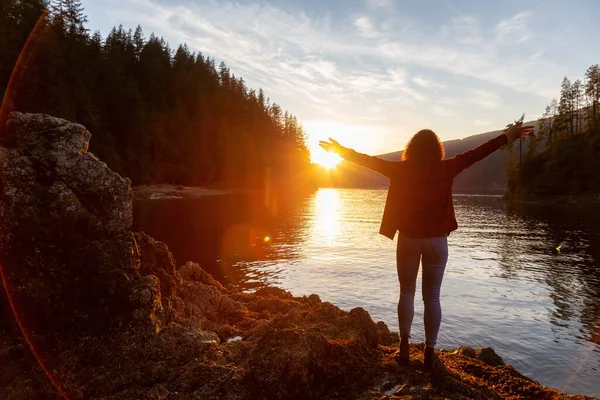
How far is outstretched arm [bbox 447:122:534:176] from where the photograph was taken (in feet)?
17.9

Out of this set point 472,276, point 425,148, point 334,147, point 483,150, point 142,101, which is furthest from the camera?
point 142,101

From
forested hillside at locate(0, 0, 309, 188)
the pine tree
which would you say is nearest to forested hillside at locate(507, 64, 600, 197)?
the pine tree

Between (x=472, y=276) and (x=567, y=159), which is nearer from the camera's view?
(x=472, y=276)

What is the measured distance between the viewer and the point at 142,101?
84.8 meters

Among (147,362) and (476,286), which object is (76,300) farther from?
(476,286)

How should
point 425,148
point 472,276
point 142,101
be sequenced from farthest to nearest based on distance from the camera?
point 142,101 → point 472,276 → point 425,148

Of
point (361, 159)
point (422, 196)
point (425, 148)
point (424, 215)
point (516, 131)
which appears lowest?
point (424, 215)

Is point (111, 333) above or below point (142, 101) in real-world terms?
below

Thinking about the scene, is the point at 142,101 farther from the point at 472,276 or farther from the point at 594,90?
the point at 594,90

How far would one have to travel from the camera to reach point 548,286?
19.0 meters

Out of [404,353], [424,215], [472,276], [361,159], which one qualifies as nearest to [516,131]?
[424,215]

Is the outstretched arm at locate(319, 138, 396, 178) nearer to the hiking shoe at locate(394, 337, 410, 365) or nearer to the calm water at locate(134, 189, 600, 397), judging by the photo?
the hiking shoe at locate(394, 337, 410, 365)

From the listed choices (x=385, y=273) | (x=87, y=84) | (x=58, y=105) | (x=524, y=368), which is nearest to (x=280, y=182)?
(x=87, y=84)

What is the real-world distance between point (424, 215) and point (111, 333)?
5.41 meters
